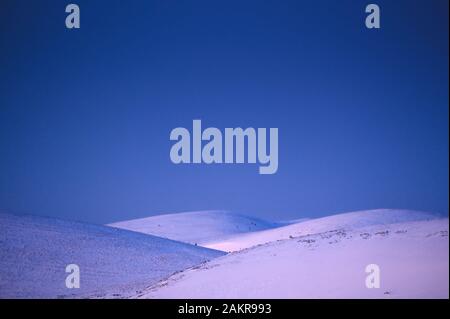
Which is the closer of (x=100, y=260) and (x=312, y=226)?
(x=100, y=260)

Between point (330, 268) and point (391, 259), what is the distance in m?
1.39

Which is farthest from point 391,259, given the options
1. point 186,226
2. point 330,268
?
point 186,226

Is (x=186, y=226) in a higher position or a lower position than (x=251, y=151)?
lower

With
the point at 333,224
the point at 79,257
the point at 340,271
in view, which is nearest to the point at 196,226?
the point at 333,224

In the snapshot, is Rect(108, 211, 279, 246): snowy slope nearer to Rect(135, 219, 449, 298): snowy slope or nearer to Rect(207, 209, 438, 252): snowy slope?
Rect(207, 209, 438, 252): snowy slope

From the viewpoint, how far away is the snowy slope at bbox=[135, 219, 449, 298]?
31.7 ft

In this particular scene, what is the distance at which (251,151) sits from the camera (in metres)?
12.5

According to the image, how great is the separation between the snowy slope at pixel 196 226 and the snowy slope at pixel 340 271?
90.0 feet

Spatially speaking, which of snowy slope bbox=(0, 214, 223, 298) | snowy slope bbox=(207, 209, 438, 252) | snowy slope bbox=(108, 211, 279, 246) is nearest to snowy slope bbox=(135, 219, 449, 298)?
snowy slope bbox=(0, 214, 223, 298)

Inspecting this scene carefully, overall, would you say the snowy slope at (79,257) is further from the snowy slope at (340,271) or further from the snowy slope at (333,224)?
the snowy slope at (333,224)

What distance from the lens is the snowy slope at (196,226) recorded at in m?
43.7

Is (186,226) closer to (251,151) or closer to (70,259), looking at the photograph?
(70,259)

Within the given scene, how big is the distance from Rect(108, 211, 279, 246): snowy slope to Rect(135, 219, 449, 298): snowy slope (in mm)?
27434

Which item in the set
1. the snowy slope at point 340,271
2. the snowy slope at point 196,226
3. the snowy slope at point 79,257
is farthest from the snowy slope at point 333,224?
the snowy slope at point 340,271
